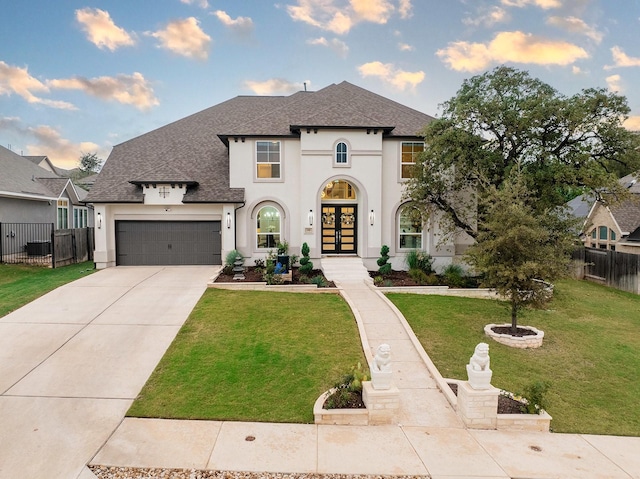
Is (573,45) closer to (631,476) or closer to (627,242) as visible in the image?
(627,242)

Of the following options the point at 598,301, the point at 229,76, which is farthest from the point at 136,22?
the point at 598,301

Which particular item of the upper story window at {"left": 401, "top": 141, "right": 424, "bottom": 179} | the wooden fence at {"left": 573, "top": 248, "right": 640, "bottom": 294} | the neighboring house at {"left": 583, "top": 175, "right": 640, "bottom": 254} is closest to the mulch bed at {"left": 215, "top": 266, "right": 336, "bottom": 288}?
the upper story window at {"left": 401, "top": 141, "right": 424, "bottom": 179}

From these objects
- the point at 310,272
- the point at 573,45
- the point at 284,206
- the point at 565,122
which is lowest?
the point at 310,272

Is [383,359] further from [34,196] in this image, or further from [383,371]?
[34,196]

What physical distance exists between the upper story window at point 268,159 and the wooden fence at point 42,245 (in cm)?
1031

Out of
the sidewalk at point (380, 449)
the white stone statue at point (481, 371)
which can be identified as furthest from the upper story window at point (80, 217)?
the white stone statue at point (481, 371)

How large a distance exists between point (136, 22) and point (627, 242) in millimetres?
27077

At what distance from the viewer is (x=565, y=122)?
535 inches

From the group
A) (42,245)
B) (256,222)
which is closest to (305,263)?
(256,222)

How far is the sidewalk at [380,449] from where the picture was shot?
15.6 ft

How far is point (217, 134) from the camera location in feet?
58.2

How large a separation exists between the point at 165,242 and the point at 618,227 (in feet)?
78.8

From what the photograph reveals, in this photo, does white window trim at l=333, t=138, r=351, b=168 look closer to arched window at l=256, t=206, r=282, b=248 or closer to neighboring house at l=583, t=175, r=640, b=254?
arched window at l=256, t=206, r=282, b=248

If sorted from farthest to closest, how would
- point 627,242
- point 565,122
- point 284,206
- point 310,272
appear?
1. point 627,242
2. point 284,206
3. point 310,272
4. point 565,122
